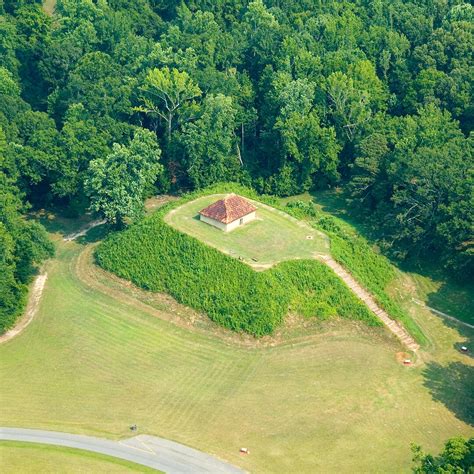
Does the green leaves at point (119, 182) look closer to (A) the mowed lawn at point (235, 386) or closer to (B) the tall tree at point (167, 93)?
(A) the mowed lawn at point (235, 386)

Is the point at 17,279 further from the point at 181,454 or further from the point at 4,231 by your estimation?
the point at 181,454

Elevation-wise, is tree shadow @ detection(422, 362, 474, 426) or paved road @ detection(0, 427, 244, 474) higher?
tree shadow @ detection(422, 362, 474, 426)

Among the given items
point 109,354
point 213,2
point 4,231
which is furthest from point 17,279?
point 213,2

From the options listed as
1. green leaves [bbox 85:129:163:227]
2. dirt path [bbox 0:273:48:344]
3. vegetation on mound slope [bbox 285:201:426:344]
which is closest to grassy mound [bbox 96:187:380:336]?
vegetation on mound slope [bbox 285:201:426:344]

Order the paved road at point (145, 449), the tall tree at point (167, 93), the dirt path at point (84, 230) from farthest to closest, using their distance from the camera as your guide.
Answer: the tall tree at point (167, 93) < the dirt path at point (84, 230) < the paved road at point (145, 449)

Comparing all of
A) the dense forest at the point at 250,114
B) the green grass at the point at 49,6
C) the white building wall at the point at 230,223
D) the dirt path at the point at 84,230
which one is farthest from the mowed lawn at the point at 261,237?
the green grass at the point at 49,6

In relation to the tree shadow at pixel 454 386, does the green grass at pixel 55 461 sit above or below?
below

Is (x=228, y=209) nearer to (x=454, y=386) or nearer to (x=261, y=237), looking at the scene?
(x=261, y=237)

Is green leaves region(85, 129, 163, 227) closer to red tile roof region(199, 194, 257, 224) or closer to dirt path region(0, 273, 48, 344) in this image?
red tile roof region(199, 194, 257, 224)
